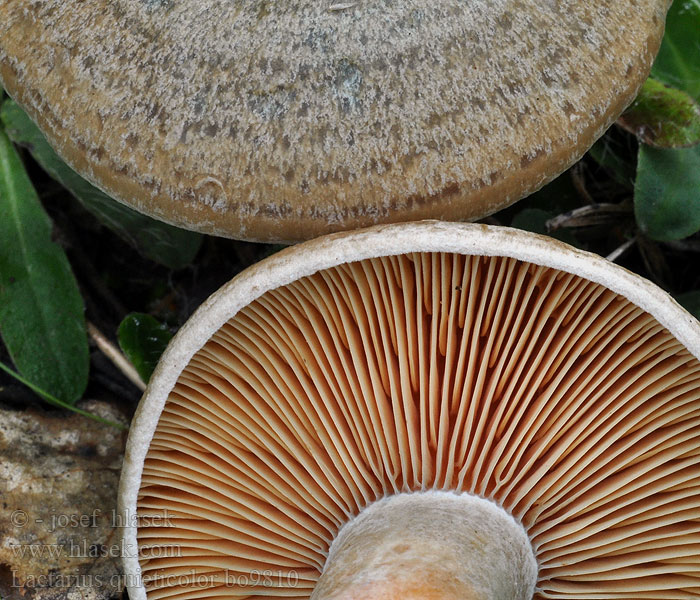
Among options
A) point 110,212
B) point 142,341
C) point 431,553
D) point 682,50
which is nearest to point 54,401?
point 142,341

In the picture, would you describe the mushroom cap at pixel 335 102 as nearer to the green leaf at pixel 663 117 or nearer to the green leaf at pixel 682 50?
the green leaf at pixel 663 117

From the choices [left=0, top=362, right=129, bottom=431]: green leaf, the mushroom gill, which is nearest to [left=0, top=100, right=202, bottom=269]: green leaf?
[left=0, top=362, right=129, bottom=431]: green leaf

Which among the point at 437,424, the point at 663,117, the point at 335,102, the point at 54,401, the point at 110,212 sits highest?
the point at 335,102

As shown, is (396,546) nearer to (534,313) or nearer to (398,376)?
(398,376)

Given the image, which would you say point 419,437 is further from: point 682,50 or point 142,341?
point 682,50

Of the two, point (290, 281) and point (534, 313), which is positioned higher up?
point (290, 281)

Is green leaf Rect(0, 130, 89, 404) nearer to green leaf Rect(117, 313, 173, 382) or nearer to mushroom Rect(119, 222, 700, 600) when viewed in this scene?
green leaf Rect(117, 313, 173, 382)

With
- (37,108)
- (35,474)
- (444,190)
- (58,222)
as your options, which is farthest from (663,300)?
(58,222)
